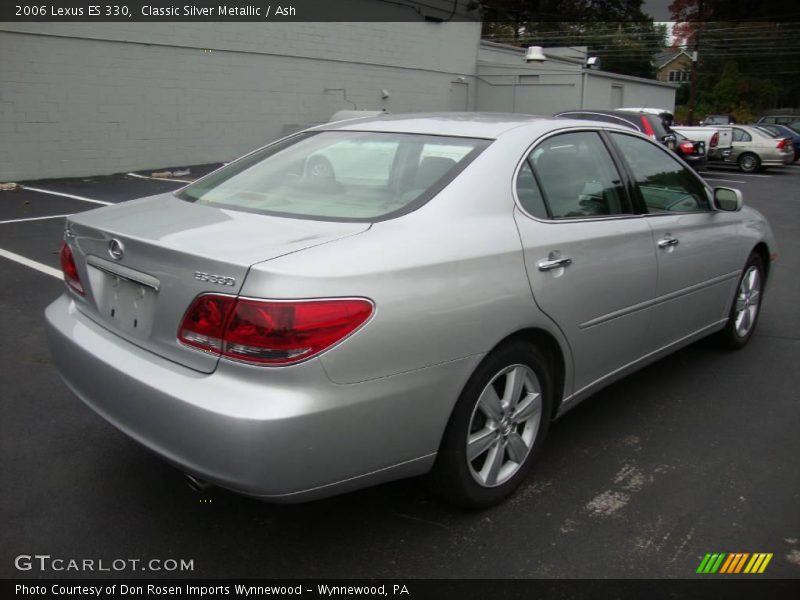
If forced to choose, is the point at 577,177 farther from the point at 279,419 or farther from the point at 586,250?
the point at 279,419

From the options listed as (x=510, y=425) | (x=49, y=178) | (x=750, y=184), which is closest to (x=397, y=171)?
(x=510, y=425)

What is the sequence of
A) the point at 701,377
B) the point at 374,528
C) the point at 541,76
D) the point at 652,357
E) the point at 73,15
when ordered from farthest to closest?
1. the point at 541,76
2. the point at 73,15
3. the point at 701,377
4. the point at 652,357
5. the point at 374,528

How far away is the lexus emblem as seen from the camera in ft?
8.70

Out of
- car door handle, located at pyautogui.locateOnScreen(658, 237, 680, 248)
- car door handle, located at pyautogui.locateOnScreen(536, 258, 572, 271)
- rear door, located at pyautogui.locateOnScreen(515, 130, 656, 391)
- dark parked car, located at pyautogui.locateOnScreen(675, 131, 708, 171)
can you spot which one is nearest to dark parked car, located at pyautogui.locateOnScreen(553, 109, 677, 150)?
dark parked car, located at pyautogui.locateOnScreen(675, 131, 708, 171)

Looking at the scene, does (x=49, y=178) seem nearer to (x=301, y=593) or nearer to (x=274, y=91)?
(x=274, y=91)

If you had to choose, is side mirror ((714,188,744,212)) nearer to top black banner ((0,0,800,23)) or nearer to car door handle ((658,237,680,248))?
car door handle ((658,237,680,248))

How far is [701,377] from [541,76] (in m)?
21.2

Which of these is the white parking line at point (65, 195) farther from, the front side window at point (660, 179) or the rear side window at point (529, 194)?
the rear side window at point (529, 194)

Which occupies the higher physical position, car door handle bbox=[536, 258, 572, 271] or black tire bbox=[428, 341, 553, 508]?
car door handle bbox=[536, 258, 572, 271]

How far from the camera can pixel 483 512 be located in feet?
9.75

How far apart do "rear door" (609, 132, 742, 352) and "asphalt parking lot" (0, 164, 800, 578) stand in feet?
1.68

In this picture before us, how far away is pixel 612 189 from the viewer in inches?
145

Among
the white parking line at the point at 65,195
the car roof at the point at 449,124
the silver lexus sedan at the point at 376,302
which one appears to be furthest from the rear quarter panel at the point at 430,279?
the white parking line at the point at 65,195

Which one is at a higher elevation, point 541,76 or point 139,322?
point 541,76
